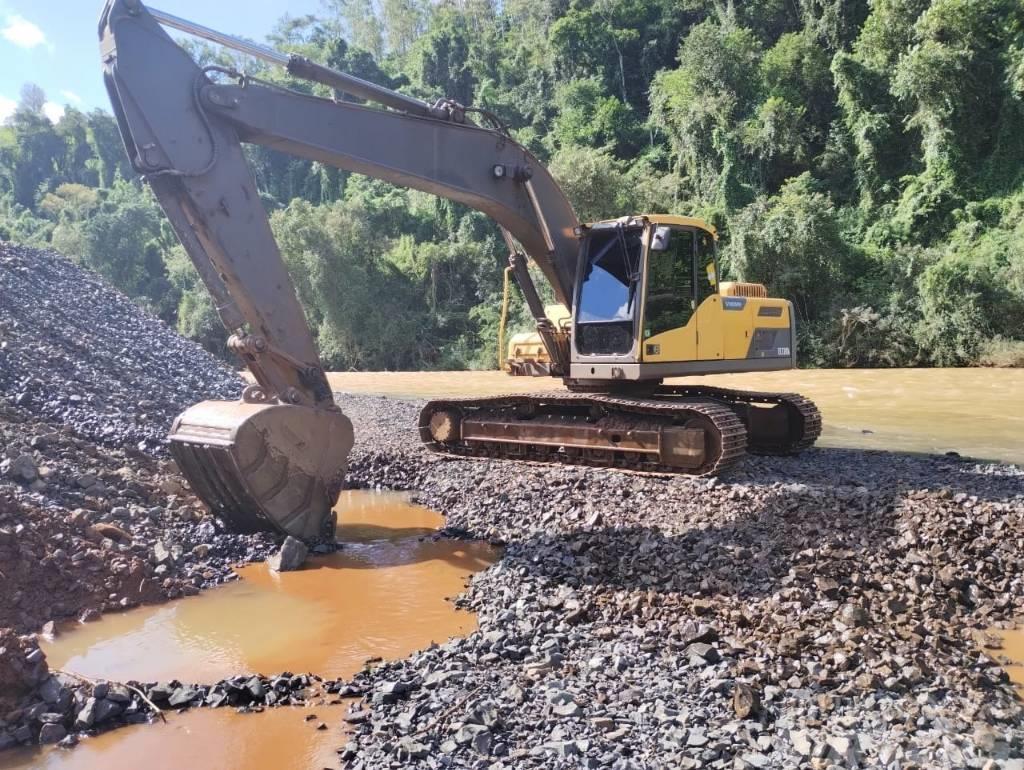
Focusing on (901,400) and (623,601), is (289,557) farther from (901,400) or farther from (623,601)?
(901,400)

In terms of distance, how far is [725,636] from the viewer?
175 inches

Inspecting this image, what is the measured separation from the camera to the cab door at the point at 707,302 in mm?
8477

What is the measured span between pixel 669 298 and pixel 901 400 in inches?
436

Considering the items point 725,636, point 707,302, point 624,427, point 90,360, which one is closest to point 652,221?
point 707,302

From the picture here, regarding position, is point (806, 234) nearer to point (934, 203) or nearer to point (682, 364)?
point (934, 203)

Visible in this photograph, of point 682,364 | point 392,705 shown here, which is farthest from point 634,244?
point 392,705

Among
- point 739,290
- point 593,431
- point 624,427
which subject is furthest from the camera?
point 739,290

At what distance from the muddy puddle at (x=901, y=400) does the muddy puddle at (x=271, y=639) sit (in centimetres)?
520

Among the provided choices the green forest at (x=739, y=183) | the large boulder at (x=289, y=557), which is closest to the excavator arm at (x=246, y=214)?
the large boulder at (x=289, y=557)

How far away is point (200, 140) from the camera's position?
6219mm

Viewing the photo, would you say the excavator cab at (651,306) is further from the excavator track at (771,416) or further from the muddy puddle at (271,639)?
the muddy puddle at (271,639)

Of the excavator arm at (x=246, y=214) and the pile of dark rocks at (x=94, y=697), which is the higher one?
the excavator arm at (x=246, y=214)

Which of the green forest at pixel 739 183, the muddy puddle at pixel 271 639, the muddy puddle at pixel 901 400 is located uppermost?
the green forest at pixel 739 183

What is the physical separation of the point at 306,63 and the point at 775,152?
3076 cm
